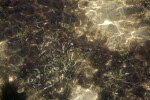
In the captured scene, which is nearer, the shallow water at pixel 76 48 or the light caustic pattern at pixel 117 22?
the shallow water at pixel 76 48

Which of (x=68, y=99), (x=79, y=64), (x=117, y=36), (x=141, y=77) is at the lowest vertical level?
(x=68, y=99)

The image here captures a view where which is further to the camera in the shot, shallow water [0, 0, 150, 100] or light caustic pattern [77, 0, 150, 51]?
light caustic pattern [77, 0, 150, 51]

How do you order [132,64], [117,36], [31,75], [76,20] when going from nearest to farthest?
[31,75]
[132,64]
[117,36]
[76,20]

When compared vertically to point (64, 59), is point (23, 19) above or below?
above

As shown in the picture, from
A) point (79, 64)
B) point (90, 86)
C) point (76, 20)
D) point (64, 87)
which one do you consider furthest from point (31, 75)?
point (76, 20)

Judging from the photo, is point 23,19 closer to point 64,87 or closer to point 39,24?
point 39,24

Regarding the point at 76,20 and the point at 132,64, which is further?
the point at 76,20
